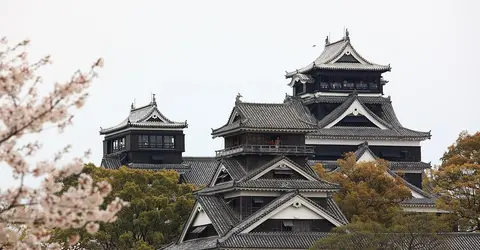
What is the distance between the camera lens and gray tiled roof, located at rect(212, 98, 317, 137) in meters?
50.8

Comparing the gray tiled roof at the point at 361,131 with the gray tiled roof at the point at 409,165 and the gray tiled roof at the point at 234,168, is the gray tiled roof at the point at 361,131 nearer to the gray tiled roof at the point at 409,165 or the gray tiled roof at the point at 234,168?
the gray tiled roof at the point at 409,165

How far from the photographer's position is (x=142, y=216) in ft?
172

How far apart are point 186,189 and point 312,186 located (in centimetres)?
940

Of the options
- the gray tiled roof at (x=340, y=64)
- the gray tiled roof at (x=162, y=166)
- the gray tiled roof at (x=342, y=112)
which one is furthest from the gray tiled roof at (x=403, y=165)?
the gray tiled roof at (x=162, y=166)

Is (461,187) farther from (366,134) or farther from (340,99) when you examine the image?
(340,99)

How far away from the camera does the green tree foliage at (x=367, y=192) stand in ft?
171

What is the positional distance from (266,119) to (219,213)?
5104mm

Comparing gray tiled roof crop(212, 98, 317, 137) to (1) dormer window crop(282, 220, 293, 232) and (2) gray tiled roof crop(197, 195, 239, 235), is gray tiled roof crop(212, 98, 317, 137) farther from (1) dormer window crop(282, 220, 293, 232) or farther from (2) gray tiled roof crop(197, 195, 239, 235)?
(1) dormer window crop(282, 220, 293, 232)

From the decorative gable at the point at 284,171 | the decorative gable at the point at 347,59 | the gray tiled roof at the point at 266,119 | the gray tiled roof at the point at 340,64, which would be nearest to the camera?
the decorative gable at the point at 284,171

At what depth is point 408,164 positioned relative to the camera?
222 ft

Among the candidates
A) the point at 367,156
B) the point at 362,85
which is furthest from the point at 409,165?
the point at 362,85

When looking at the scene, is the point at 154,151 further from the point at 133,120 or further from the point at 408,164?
the point at 408,164

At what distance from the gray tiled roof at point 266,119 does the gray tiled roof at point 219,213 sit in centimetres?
335

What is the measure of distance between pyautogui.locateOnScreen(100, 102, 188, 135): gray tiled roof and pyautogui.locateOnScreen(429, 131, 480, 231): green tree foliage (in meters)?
29.4
